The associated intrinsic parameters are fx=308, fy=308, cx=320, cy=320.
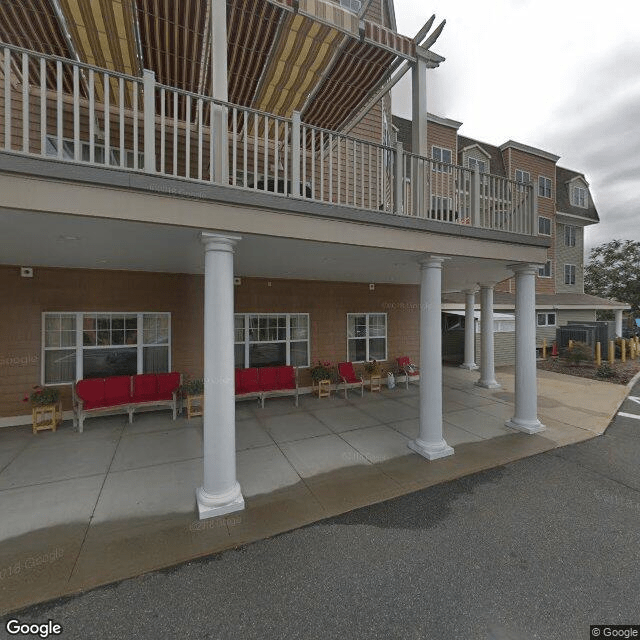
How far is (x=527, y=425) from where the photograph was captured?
600 centimetres

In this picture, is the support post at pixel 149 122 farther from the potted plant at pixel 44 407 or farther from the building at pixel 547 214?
the building at pixel 547 214

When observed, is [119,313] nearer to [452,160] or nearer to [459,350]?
[459,350]

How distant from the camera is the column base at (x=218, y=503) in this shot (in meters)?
3.47

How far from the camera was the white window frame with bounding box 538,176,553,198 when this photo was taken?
792 inches

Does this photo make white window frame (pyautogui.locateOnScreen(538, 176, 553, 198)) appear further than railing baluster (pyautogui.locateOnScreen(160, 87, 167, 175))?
Yes

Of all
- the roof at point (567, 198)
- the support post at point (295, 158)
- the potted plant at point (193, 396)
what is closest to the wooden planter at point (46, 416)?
the potted plant at point (193, 396)

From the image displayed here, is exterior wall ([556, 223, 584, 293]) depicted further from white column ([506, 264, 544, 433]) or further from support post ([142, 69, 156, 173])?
support post ([142, 69, 156, 173])

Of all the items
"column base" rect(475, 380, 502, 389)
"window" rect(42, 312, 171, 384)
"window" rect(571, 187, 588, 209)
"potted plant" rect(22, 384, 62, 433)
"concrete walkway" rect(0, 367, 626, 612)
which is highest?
"window" rect(571, 187, 588, 209)

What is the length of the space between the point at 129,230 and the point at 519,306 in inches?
264

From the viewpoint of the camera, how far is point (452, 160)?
1755 cm

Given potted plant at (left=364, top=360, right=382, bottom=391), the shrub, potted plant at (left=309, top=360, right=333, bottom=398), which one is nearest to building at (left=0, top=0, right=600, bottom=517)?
potted plant at (left=309, top=360, right=333, bottom=398)

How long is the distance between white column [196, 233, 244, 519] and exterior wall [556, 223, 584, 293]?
23996 mm

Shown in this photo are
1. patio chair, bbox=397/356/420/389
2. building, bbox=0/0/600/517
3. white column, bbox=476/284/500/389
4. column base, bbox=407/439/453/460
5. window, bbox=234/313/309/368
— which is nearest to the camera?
building, bbox=0/0/600/517

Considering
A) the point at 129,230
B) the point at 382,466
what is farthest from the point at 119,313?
the point at 382,466
